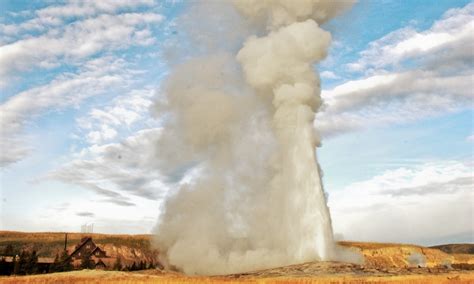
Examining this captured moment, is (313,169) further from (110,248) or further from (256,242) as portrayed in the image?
(110,248)

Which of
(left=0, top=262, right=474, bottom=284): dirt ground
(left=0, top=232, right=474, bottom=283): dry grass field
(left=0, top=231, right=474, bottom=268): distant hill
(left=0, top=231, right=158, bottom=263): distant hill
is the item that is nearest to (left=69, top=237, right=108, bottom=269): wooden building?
(left=0, top=231, right=474, bottom=268): distant hill

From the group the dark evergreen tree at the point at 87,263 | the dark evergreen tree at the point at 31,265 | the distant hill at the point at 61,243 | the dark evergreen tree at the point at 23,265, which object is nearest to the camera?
the dark evergreen tree at the point at 23,265

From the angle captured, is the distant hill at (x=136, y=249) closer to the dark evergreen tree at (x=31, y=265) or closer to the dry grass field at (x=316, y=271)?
the dry grass field at (x=316, y=271)

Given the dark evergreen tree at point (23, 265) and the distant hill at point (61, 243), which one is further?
the distant hill at point (61, 243)

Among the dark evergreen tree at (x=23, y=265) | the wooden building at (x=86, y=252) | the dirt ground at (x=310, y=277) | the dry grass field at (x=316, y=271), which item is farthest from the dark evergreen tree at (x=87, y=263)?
the dirt ground at (x=310, y=277)

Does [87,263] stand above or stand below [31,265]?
above

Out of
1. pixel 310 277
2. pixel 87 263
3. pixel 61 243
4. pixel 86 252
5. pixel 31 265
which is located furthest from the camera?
pixel 61 243

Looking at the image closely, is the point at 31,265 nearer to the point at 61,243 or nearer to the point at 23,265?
the point at 23,265

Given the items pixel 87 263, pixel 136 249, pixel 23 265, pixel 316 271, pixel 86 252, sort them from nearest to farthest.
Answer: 1. pixel 316 271
2. pixel 23 265
3. pixel 87 263
4. pixel 86 252
5. pixel 136 249

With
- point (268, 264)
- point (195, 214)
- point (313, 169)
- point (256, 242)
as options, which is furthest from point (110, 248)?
point (313, 169)

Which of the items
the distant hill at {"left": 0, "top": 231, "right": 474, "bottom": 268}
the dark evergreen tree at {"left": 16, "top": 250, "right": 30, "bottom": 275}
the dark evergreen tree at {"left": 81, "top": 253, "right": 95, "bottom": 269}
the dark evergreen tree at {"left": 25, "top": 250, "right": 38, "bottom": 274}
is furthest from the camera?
the distant hill at {"left": 0, "top": 231, "right": 474, "bottom": 268}

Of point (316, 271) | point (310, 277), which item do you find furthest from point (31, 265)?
point (310, 277)

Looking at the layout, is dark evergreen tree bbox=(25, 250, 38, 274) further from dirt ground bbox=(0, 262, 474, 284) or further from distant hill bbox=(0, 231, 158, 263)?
distant hill bbox=(0, 231, 158, 263)

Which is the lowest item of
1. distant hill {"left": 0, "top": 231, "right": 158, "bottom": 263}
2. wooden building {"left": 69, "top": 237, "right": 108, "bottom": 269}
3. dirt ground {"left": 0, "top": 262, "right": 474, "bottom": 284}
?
dirt ground {"left": 0, "top": 262, "right": 474, "bottom": 284}
